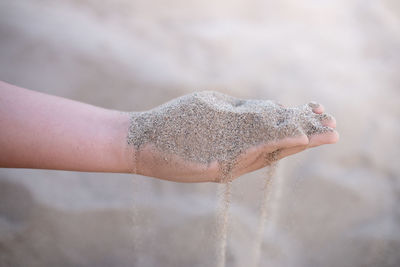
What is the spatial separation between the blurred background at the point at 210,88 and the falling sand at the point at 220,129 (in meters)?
0.53

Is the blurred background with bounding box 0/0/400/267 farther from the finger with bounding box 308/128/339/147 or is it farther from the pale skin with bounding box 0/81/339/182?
the finger with bounding box 308/128/339/147

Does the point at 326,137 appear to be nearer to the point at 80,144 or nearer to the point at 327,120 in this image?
the point at 327,120

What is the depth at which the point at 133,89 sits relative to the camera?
1.49 metres

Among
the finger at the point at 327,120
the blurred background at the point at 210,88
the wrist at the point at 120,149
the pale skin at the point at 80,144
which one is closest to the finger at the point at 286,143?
the pale skin at the point at 80,144

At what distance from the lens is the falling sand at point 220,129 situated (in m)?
0.88

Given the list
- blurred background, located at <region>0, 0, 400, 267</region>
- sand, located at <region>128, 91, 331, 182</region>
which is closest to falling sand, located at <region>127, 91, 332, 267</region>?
sand, located at <region>128, 91, 331, 182</region>

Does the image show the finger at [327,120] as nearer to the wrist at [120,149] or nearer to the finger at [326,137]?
the finger at [326,137]

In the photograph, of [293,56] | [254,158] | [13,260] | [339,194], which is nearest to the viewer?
[254,158]

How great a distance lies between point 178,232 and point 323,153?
2.19ft

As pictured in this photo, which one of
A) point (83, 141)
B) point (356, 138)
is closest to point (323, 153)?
point (356, 138)

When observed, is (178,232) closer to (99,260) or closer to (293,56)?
(99,260)

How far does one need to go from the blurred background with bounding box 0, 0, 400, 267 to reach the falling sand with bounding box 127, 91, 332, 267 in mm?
533

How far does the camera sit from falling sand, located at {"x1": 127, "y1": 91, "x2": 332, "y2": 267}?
885mm

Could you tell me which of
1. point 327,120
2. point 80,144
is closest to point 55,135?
point 80,144
